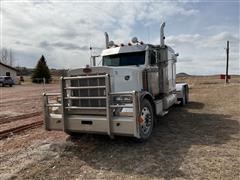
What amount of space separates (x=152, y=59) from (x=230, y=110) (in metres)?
5.52

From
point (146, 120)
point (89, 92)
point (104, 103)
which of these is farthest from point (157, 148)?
point (89, 92)

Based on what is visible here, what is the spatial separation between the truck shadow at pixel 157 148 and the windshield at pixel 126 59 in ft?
7.02

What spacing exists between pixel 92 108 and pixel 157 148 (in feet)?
5.78

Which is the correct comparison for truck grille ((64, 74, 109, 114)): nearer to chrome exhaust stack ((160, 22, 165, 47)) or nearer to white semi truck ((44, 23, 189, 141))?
white semi truck ((44, 23, 189, 141))

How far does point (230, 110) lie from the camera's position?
11.9 m

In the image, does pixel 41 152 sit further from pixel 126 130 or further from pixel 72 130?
pixel 126 130

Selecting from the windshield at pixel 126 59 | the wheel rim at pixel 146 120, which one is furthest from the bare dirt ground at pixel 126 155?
the windshield at pixel 126 59

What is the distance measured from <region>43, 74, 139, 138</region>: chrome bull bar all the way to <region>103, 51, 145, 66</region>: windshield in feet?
7.10

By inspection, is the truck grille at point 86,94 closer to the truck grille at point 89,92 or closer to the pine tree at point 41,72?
the truck grille at point 89,92

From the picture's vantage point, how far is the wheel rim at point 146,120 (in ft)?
21.5

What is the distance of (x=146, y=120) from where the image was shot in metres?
6.78

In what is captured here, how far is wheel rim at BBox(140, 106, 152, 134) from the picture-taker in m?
6.57

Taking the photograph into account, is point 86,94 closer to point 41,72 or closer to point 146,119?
point 146,119

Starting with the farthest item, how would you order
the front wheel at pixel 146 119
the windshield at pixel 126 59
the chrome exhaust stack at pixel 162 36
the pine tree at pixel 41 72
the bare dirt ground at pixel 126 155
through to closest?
the pine tree at pixel 41 72
the chrome exhaust stack at pixel 162 36
the windshield at pixel 126 59
the front wheel at pixel 146 119
the bare dirt ground at pixel 126 155
